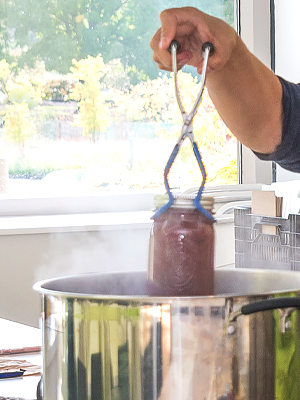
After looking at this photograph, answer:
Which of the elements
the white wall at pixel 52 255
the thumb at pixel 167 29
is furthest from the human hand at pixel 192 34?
the white wall at pixel 52 255

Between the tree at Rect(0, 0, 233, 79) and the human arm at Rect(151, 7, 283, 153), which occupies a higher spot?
the tree at Rect(0, 0, 233, 79)

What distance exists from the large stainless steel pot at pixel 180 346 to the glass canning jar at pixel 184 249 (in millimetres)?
71

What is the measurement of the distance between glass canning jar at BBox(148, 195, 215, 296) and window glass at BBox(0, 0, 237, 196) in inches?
72.6

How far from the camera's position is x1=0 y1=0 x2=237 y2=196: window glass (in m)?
2.28

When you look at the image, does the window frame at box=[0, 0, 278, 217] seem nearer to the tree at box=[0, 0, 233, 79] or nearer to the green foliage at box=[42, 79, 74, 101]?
the tree at box=[0, 0, 233, 79]

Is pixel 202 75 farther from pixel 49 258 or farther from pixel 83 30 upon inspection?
pixel 83 30

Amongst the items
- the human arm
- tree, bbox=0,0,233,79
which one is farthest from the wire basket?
tree, bbox=0,0,233,79

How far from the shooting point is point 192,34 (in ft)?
2.50

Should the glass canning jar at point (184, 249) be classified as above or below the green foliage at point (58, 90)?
below

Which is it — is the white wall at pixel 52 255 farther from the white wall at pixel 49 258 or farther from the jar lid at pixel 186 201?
the jar lid at pixel 186 201

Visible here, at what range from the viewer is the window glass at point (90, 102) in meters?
2.28

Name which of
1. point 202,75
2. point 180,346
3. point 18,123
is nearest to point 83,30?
point 18,123

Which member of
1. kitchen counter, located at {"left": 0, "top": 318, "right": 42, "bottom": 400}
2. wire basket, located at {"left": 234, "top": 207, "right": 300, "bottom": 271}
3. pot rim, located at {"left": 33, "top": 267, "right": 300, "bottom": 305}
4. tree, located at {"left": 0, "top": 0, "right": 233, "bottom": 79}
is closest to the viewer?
pot rim, located at {"left": 33, "top": 267, "right": 300, "bottom": 305}

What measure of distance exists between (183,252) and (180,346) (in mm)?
98
